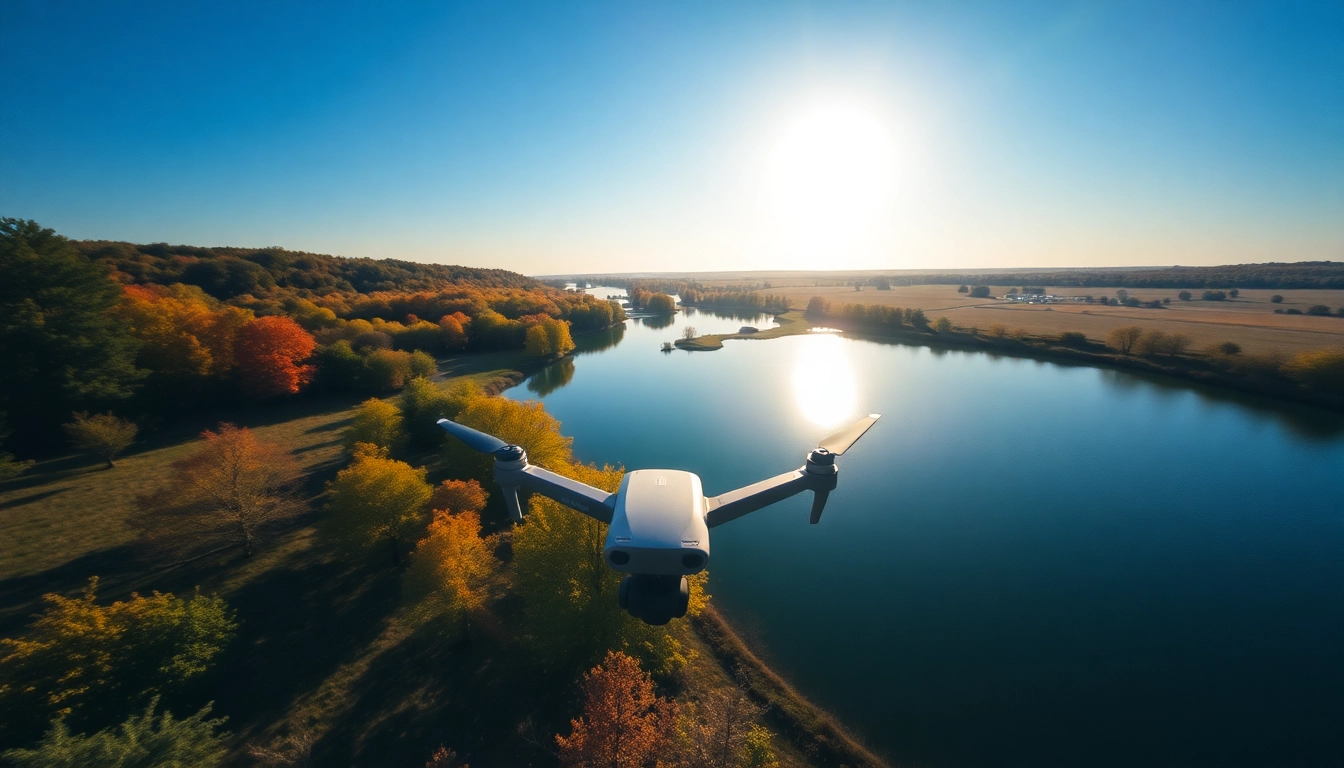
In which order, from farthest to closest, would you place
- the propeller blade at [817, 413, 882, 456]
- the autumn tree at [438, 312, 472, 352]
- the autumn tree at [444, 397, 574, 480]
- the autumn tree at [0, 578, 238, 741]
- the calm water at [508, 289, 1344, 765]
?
the autumn tree at [438, 312, 472, 352] < the autumn tree at [444, 397, 574, 480] < the calm water at [508, 289, 1344, 765] < the autumn tree at [0, 578, 238, 741] < the propeller blade at [817, 413, 882, 456]

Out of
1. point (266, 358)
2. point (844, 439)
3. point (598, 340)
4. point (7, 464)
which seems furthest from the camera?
point (598, 340)

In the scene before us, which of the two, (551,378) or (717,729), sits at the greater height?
(717,729)

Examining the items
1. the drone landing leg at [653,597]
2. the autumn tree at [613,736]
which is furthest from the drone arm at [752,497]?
the autumn tree at [613,736]

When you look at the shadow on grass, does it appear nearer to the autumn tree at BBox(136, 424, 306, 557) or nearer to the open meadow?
the autumn tree at BBox(136, 424, 306, 557)

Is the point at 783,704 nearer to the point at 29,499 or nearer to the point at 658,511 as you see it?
the point at 658,511

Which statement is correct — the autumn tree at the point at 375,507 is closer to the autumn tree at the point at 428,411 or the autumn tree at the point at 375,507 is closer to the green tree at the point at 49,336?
the autumn tree at the point at 428,411

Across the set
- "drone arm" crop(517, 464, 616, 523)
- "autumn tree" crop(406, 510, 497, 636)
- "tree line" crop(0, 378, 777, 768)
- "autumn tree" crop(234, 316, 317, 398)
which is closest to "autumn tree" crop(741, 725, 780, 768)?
"tree line" crop(0, 378, 777, 768)

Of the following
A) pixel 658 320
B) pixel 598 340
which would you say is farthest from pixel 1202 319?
pixel 598 340
